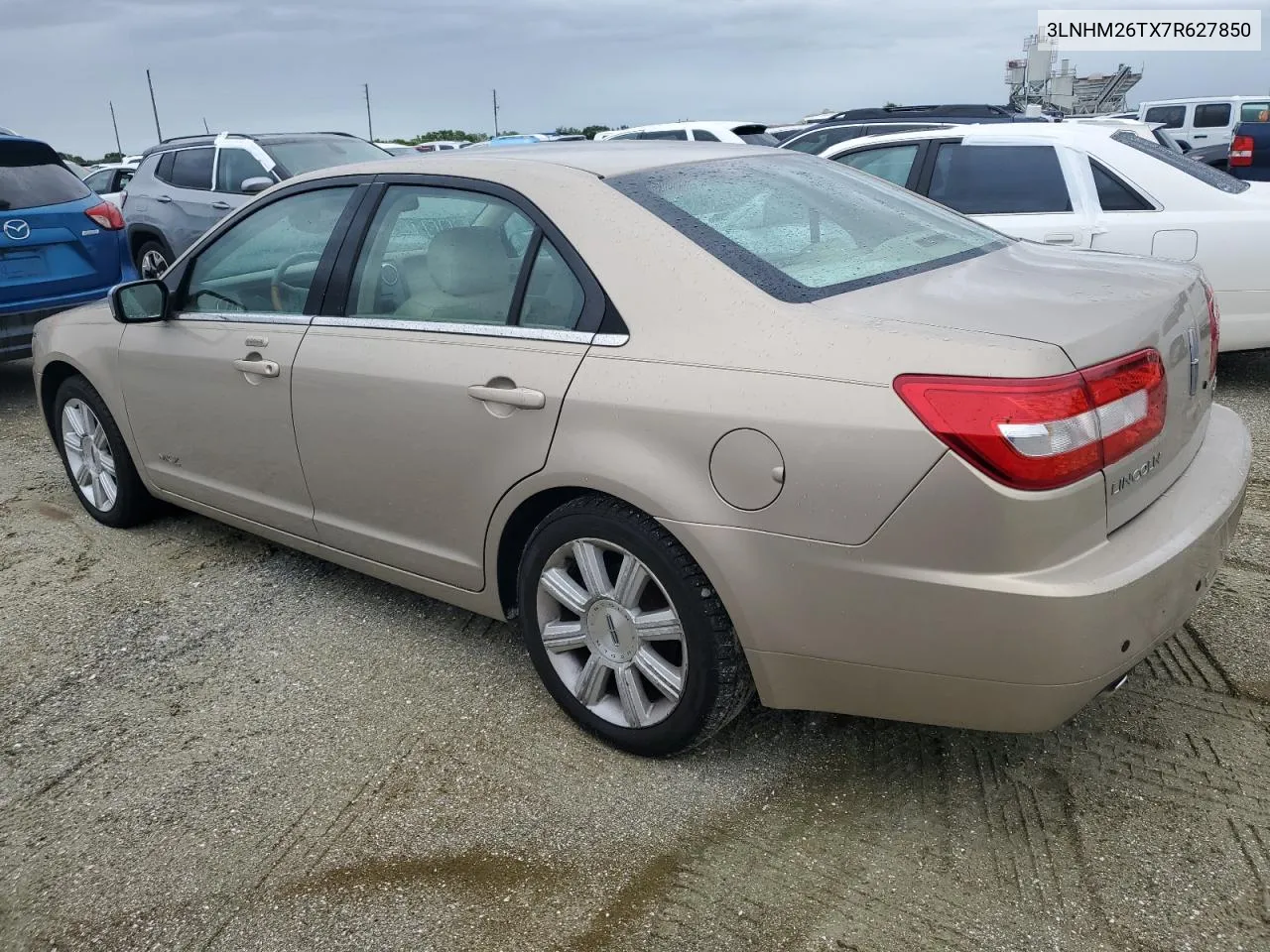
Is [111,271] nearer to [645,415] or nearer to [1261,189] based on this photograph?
[645,415]

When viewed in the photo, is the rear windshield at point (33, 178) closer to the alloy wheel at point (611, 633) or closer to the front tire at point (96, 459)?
the front tire at point (96, 459)

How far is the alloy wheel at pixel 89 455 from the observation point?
4.58m

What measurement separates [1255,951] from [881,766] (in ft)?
2.95

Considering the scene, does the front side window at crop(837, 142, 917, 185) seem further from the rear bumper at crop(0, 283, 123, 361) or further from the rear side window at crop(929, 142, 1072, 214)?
the rear bumper at crop(0, 283, 123, 361)

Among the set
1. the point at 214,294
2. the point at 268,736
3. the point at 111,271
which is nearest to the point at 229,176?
the point at 111,271

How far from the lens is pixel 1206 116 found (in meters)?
21.7

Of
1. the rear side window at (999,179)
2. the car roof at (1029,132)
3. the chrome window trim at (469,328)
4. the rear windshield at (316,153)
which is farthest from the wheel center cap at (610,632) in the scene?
the rear windshield at (316,153)

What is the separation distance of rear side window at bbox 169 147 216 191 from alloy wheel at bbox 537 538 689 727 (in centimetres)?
908

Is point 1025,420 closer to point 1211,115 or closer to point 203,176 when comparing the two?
point 203,176

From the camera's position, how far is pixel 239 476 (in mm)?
3795

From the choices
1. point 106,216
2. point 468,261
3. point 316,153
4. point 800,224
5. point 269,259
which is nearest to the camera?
point 800,224

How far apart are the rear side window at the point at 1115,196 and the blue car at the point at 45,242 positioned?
6.30 meters

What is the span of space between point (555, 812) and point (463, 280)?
1.47 metres

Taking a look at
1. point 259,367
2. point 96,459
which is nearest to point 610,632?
point 259,367
